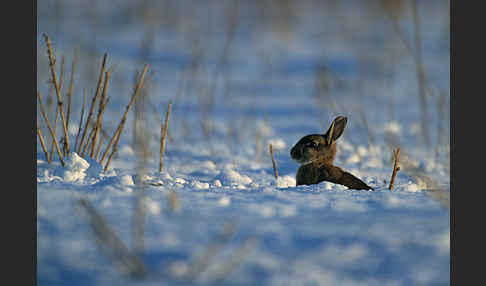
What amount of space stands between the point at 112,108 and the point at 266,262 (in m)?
3.75

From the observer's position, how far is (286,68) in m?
6.90

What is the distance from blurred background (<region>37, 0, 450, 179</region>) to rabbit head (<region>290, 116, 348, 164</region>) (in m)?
0.37

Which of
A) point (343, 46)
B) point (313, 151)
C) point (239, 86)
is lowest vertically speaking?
point (313, 151)

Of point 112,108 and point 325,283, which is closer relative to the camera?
point 325,283

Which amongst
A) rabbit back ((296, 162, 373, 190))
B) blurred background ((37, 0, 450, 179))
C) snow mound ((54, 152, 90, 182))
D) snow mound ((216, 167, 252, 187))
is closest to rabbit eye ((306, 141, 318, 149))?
rabbit back ((296, 162, 373, 190))

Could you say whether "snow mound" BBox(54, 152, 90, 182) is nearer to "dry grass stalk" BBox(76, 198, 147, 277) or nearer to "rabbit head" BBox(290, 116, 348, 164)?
"dry grass stalk" BBox(76, 198, 147, 277)

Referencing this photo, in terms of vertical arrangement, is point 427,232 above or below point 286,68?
below

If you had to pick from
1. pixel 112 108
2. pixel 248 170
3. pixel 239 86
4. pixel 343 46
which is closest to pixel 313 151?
pixel 248 170

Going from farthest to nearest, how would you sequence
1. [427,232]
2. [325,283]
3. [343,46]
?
[343,46] < [427,232] < [325,283]

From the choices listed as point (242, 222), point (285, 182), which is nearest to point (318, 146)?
point (285, 182)

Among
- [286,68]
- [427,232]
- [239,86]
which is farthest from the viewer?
[286,68]

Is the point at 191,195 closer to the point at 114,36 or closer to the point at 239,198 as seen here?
the point at 239,198

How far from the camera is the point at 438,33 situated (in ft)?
27.5

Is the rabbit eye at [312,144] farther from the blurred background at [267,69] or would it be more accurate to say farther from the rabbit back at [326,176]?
the blurred background at [267,69]
